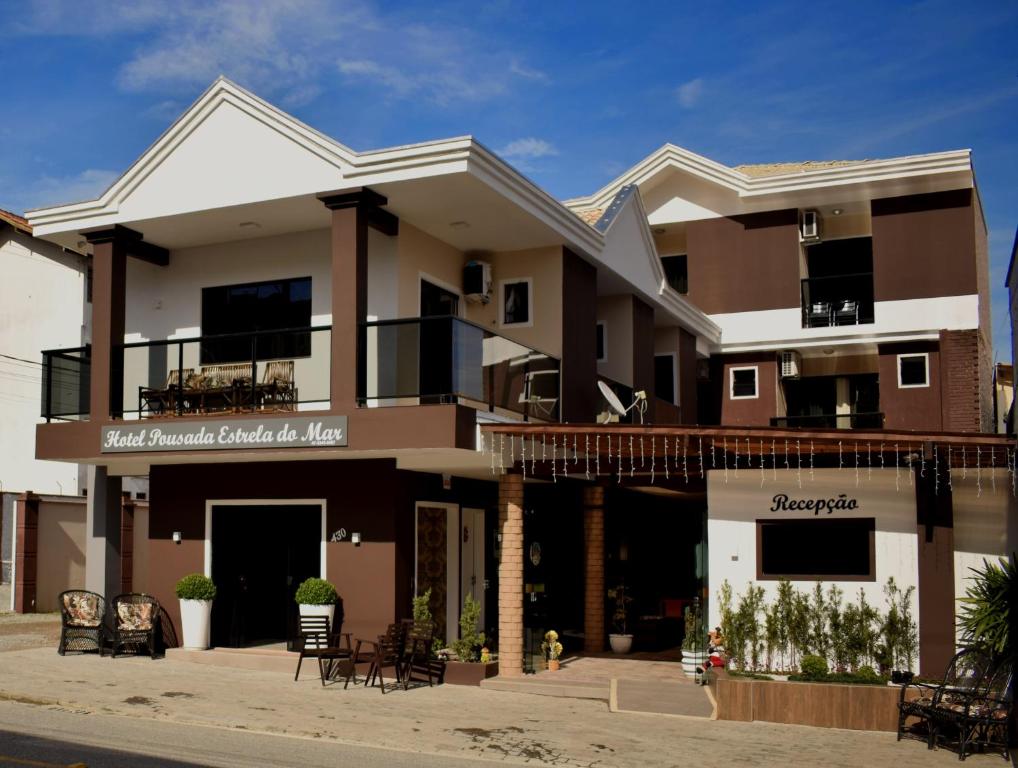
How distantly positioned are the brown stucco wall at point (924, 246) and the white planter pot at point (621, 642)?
1016 cm

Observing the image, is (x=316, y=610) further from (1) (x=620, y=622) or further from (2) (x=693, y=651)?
(1) (x=620, y=622)

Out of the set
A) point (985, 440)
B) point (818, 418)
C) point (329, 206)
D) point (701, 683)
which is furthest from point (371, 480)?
point (818, 418)

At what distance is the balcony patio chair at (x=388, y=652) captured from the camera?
1367 centimetres

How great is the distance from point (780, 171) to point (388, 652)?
57.4ft

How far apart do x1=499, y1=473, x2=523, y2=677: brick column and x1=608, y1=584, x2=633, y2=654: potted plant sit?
10.9 ft

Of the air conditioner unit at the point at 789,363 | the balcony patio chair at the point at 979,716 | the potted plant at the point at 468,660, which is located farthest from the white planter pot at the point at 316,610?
the air conditioner unit at the point at 789,363

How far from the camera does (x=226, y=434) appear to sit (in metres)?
14.7

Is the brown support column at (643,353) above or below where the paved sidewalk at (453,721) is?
above

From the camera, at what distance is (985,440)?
39.2ft

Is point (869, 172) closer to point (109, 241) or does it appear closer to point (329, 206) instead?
point (329, 206)

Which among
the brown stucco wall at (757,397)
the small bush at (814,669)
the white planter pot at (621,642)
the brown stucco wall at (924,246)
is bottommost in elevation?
the white planter pot at (621,642)

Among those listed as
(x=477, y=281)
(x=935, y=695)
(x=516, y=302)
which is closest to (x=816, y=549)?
(x=935, y=695)

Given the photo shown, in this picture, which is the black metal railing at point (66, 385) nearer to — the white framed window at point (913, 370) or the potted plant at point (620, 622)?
the potted plant at point (620, 622)

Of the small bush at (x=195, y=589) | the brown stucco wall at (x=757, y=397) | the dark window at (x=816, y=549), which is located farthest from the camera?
the brown stucco wall at (x=757, y=397)
